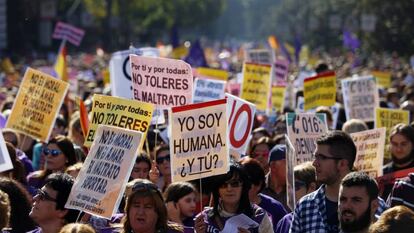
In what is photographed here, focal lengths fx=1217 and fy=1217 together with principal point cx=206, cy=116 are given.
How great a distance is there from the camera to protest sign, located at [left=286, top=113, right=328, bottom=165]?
9.84 metres

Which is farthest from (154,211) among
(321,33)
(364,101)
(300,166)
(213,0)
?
(213,0)

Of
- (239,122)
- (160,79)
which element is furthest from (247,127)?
(160,79)

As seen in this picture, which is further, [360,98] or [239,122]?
[360,98]

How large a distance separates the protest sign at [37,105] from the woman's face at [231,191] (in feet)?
14.9

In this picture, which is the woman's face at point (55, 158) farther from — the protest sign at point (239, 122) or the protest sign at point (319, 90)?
the protest sign at point (319, 90)

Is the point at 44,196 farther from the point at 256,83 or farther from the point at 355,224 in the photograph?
the point at 256,83

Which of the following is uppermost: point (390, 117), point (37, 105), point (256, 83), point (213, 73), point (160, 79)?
point (213, 73)

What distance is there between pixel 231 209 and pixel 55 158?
2.87m

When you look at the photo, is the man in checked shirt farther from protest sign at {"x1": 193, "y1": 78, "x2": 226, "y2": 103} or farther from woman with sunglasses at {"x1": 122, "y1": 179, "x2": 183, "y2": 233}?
protest sign at {"x1": 193, "y1": 78, "x2": 226, "y2": 103}

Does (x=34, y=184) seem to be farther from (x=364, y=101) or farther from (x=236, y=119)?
(x=364, y=101)

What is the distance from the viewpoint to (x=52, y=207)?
279 inches

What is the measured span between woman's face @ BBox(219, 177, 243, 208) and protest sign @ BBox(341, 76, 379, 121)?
7.50 metres

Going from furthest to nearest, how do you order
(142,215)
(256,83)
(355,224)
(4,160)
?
(256,83) < (4,160) < (142,215) < (355,224)

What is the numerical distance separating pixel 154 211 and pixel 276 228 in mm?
1181
